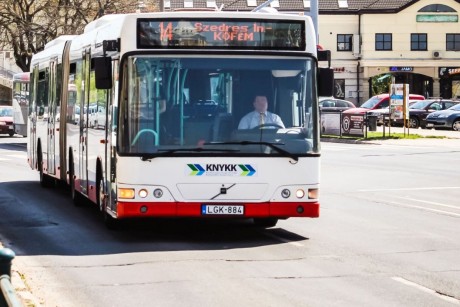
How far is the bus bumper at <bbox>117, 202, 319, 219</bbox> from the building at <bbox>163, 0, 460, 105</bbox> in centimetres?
7671

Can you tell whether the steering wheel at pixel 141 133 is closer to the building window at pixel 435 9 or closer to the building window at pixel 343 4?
the building window at pixel 343 4

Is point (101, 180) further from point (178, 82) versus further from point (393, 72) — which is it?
→ point (393, 72)

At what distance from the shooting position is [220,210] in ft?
45.3

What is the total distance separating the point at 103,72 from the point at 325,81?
2681mm

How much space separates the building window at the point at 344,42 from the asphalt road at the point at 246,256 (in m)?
69.8

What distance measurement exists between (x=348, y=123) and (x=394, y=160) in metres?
17.0

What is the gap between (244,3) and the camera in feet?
299

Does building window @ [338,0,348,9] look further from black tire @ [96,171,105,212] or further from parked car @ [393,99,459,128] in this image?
black tire @ [96,171,105,212]

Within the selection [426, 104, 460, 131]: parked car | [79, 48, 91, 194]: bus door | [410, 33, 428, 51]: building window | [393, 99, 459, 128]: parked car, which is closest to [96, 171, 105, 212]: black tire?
[79, 48, 91, 194]: bus door

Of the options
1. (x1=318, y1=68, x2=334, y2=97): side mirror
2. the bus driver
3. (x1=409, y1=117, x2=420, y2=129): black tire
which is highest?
(x1=318, y1=68, x2=334, y2=97): side mirror

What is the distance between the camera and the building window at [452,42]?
9069cm

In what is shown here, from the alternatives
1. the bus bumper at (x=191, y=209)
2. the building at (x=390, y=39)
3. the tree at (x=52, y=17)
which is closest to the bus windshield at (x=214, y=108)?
the bus bumper at (x=191, y=209)

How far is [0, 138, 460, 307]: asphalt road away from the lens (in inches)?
395

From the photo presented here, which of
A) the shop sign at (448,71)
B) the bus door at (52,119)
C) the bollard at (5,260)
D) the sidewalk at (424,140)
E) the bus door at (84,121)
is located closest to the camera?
the bollard at (5,260)
